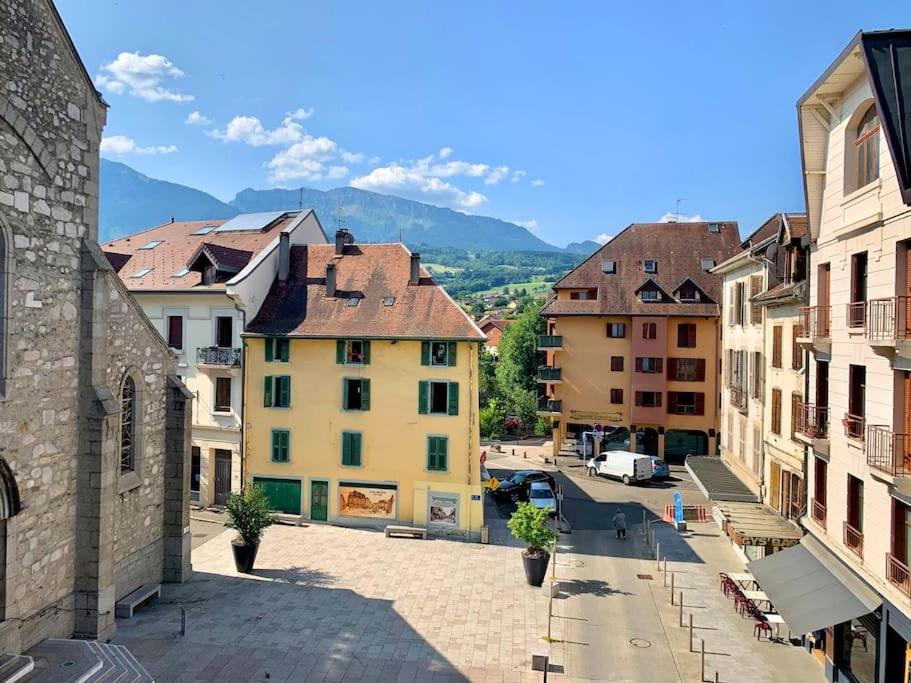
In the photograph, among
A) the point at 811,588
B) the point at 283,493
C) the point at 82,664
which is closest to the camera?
the point at 82,664

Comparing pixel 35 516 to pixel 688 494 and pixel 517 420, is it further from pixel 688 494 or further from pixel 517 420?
pixel 517 420

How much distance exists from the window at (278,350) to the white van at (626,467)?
20.4 meters

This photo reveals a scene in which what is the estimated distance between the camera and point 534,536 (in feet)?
66.6

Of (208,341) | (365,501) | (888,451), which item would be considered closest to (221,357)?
(208,341)

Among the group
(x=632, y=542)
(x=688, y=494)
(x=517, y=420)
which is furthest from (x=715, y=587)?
(x=517, y=420)

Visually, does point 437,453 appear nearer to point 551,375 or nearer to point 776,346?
point 776,346

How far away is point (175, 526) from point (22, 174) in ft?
35.7

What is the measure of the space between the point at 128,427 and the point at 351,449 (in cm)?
1098

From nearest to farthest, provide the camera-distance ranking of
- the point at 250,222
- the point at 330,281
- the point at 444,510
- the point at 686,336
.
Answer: the point at 444,510 < the point at 330,281 < the point at 250,222 < the point at 686,336

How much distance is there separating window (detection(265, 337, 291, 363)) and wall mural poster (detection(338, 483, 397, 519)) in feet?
19.7

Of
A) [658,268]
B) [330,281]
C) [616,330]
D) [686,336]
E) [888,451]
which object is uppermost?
[658,268]

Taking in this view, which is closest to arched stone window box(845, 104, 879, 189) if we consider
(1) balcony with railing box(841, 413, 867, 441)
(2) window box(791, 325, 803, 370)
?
(1) balcony with railing box(841, 413, 867, 441)

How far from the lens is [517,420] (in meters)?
57.3

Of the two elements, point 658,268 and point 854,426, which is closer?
point 854,426
